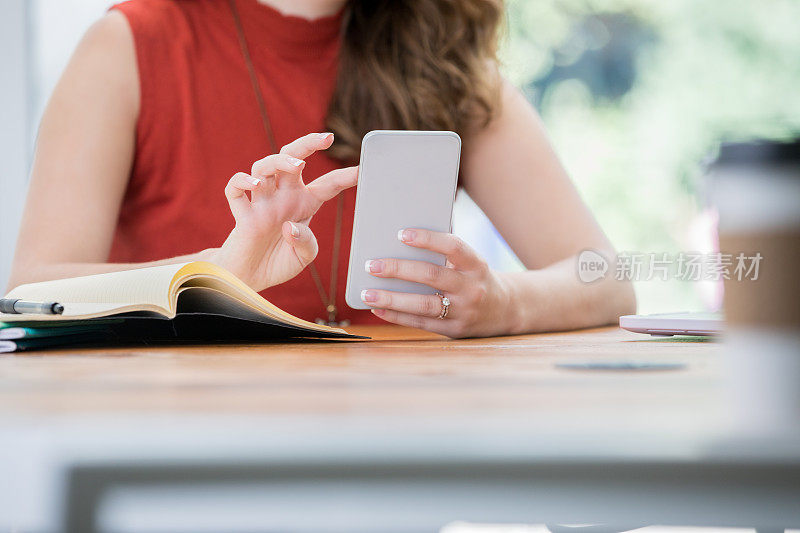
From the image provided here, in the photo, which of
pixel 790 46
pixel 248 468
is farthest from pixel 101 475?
pixel 790 46

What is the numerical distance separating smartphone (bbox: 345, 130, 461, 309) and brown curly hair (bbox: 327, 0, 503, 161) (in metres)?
0.64

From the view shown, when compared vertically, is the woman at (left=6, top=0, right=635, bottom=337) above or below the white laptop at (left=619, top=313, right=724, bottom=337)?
above

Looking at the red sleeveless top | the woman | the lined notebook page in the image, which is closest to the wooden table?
the lined notebook page

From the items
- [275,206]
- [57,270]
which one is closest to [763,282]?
[275,206]

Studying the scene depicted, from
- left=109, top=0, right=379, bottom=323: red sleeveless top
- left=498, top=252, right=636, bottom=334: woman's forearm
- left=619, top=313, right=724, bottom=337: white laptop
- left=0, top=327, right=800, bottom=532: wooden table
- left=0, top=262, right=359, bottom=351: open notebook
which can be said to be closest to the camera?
left=0, top=327, right=800, bottom=532: wooden table

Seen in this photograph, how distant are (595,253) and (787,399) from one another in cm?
101

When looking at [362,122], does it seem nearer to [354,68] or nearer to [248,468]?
[354,68]

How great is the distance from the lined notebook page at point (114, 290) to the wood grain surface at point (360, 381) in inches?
1.8

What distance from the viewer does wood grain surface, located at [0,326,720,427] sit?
0.38 metres

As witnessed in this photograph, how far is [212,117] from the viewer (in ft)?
5.03

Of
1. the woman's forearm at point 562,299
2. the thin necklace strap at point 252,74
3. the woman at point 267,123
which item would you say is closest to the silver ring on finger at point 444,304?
the woman's forearm at point 562,299

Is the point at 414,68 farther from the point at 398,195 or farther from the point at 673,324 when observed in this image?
the point at 673,324

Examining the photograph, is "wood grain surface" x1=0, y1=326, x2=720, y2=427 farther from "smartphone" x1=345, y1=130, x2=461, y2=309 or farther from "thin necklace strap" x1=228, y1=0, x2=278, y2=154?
"thin necklace strap" x1=228, y1=0, x2=278, y2=154

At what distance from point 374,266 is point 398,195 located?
0.25 feet
